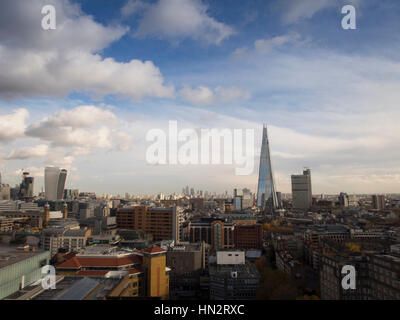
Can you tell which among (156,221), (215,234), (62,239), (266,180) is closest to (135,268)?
(62,239)

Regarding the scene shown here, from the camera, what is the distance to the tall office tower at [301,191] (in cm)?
2888

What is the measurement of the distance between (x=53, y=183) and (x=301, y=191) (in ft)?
77.2

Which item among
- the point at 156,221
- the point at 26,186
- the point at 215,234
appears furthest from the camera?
the point at 26,186

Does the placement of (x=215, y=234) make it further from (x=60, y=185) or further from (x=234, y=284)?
(x=60, y=185)

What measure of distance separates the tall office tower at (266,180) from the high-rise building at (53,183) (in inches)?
715

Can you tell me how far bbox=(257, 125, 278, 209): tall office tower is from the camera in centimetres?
2672

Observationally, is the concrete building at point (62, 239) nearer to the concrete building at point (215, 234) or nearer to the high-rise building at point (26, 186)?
the concrete building at point (215, 234)

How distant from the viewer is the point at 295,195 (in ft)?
96.3

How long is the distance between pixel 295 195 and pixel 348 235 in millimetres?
17363

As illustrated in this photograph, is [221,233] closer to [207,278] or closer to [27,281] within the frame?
[207,278]

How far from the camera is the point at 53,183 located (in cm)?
2516
